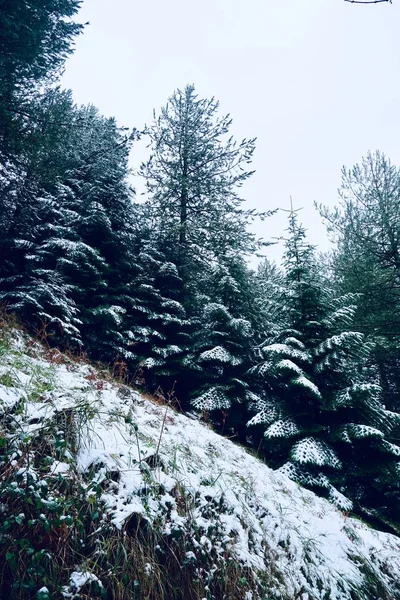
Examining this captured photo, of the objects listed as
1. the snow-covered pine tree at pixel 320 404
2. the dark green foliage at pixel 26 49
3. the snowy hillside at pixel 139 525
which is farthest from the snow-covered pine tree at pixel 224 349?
the dark green foliage at pixel 26 49

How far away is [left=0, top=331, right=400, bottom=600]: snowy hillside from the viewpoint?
6.31 ft

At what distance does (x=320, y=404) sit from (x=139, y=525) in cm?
654

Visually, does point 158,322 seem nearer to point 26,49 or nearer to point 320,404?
point 320,404

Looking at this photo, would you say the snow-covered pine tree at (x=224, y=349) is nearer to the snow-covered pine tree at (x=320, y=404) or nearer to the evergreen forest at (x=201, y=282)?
the evergreen forest at (x=201, y=282)

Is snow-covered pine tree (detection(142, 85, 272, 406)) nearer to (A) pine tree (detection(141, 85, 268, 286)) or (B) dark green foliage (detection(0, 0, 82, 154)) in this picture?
(A) pine tree (detection(141, 85, 268, 286))

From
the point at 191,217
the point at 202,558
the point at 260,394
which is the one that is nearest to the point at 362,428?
the point at 260,394

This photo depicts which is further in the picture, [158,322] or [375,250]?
[375,250]

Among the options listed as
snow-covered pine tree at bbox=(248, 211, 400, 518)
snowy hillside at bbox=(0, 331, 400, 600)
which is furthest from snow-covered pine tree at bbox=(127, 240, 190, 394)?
snowy hillside at bbox=(0, 331, 400, 600)

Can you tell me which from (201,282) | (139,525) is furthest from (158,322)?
(139,525)

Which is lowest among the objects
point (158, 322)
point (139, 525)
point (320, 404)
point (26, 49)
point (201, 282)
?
point (320, 404)

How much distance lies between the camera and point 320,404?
7.69m

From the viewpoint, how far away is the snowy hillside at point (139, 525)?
1.92 meters

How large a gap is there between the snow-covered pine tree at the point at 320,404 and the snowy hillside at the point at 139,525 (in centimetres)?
309

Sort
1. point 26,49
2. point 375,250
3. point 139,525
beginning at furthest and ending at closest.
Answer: point 375,250 → point 26,49 → point 139,525
